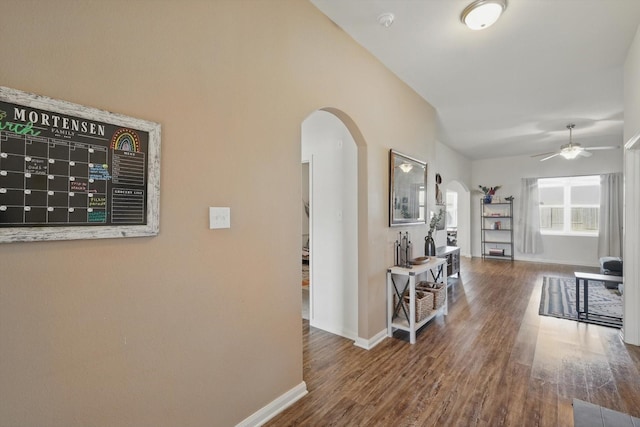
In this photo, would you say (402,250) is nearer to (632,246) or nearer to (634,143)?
(632,246)

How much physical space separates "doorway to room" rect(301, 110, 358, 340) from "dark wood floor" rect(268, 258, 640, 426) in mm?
266

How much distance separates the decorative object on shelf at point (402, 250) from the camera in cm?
326

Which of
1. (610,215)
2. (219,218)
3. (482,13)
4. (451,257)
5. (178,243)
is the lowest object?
(451,257)

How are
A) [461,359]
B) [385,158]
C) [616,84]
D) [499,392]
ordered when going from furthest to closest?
[616,84] < [385,158] < [461,359] < [499,392]

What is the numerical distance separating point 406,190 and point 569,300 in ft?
10.7

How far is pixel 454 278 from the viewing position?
5.70 metres

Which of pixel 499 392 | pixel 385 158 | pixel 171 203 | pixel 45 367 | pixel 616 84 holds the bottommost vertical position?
pixel 499 392

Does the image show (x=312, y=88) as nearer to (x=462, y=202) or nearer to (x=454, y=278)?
(x=454, y=278)

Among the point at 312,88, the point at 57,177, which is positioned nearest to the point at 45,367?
the point at 57,177

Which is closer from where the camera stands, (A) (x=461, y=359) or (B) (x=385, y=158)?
(A) (x=461, y=359)

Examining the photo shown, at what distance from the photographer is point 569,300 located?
4.32 metres

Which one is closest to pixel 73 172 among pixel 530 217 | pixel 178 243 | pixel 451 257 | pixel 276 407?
pixel 178 243

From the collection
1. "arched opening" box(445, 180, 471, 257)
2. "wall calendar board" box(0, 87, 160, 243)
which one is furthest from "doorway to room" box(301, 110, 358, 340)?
"arched opening" box(445, 180, 471, 257)

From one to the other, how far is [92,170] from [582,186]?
9.35 m
